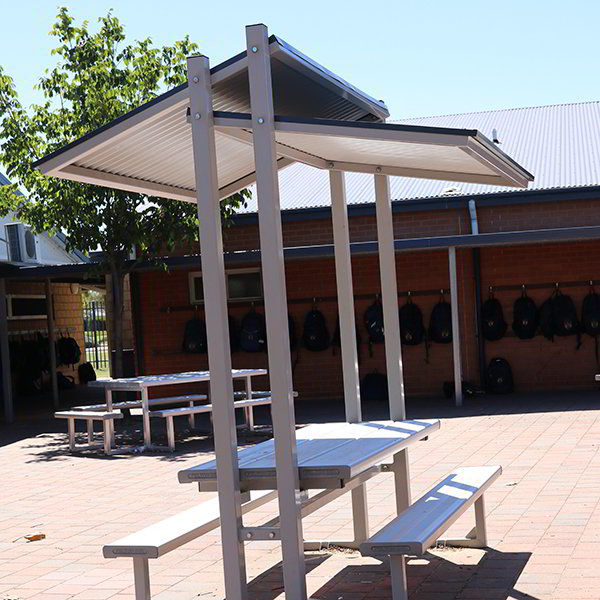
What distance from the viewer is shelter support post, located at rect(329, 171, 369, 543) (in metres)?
6.59

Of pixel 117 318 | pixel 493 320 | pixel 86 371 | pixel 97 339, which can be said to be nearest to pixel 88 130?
pixel 117 318

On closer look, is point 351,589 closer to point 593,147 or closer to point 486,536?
point 486,536

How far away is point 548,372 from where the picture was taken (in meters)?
16.9

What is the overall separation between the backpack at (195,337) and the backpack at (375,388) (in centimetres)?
274

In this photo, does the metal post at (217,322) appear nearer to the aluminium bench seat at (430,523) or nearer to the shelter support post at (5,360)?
the aluminium bench seat at (430,523)

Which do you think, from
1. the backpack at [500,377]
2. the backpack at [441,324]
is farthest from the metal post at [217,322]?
the backpack at [500,377]

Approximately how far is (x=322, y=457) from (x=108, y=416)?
7383mm

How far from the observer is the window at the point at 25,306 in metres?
21.5

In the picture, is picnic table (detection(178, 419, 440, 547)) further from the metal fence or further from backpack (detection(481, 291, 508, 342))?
the metal fence

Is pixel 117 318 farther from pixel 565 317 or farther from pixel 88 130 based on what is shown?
pixel 565 317

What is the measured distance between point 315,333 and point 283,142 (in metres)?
11.7

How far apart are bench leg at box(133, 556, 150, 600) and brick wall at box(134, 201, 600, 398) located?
12332mm

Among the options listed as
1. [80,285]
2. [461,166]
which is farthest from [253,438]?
[80,285]

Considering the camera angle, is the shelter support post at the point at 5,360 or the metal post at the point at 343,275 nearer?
the metal post at the point at 343,275
